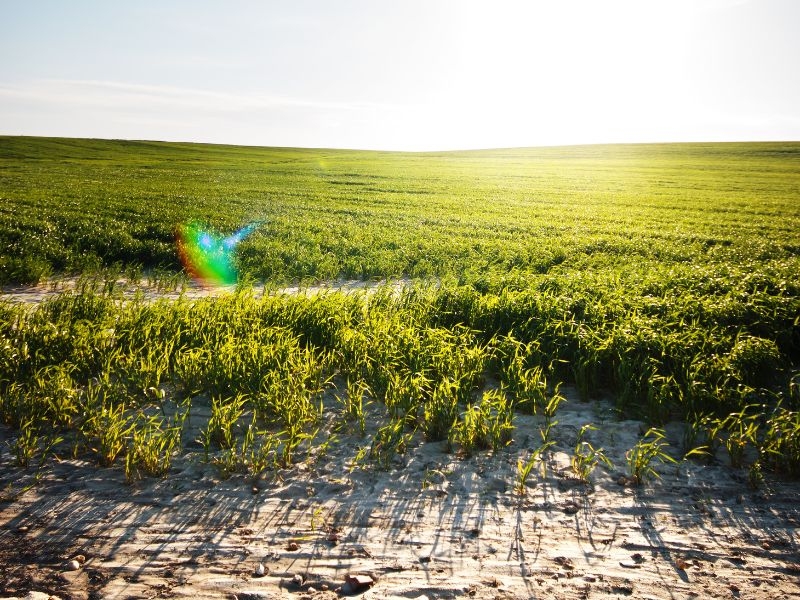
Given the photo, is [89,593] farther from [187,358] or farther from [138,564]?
[187,358]

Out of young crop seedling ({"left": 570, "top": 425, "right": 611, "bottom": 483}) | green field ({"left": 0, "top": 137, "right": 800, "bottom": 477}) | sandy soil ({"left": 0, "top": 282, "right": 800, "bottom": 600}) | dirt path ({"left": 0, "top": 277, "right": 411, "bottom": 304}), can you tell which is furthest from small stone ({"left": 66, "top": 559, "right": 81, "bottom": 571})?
dirt path ({"left": 0, "top": 277, "right": 411, "bottom": 304})

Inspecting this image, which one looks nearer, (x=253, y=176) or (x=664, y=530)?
(x=664, y=530)

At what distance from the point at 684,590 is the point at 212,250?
45.9 ft

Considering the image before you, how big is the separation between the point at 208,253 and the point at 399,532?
12.2m

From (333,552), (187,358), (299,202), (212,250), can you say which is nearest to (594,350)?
(333,552)

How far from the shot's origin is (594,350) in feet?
21.8

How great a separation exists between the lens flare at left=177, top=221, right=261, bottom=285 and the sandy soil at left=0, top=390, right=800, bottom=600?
8.58 metres

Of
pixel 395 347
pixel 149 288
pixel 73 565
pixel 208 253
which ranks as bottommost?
pixel 73 565

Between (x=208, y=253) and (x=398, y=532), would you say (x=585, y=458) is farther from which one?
(x=208, y=253)

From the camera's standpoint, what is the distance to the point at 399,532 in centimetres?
386

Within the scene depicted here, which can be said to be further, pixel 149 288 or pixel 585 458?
pixel 149 288

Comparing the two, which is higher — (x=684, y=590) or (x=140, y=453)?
(x=140, y=453)

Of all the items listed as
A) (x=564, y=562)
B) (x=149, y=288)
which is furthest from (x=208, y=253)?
(x=564, y=562)

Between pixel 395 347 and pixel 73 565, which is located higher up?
pixel 395 347
